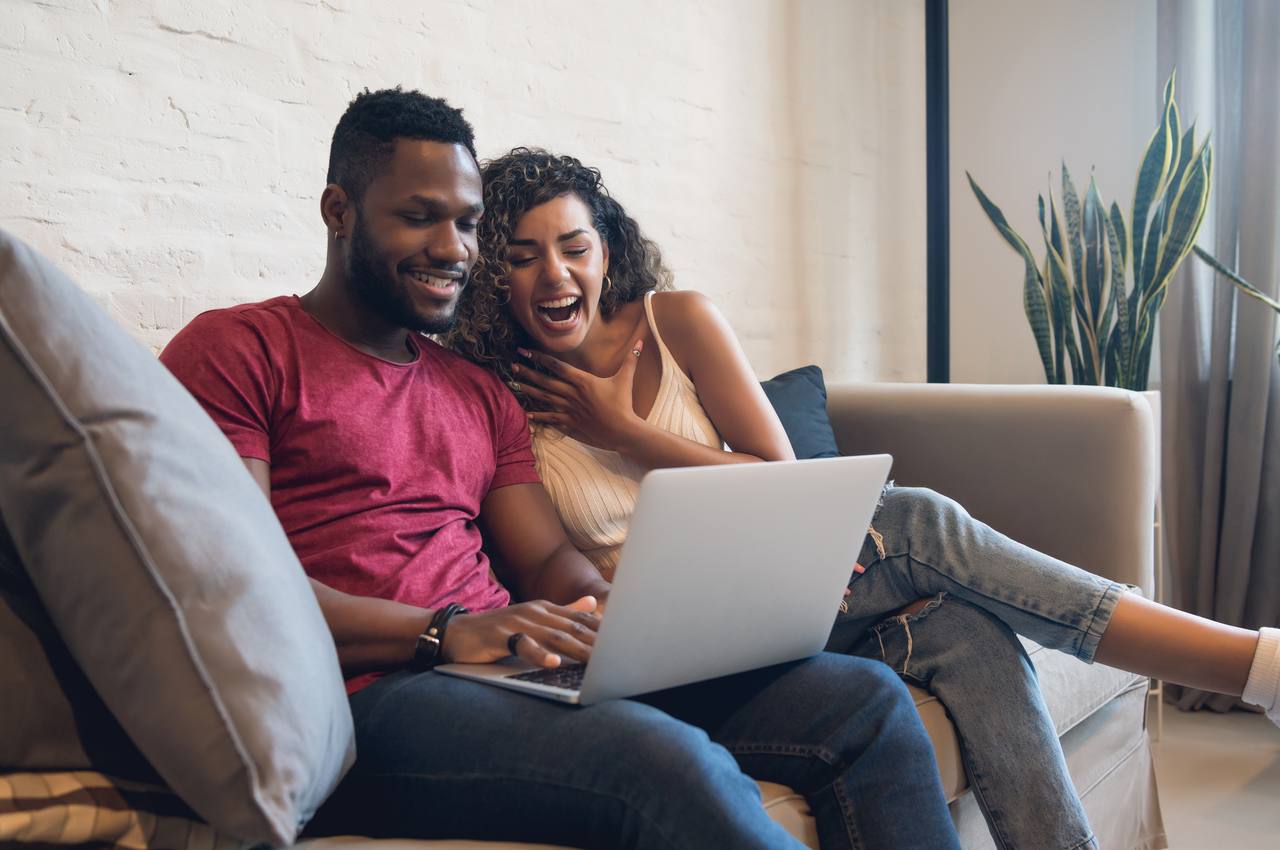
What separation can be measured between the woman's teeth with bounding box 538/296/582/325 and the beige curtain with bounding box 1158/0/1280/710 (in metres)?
1.77

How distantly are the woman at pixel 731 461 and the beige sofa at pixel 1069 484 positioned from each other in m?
0.22

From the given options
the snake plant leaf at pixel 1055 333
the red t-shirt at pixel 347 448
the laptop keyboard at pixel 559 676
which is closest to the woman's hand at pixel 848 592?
the red t-shirt at pixel 347 448

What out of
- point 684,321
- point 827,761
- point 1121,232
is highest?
point 1121,232

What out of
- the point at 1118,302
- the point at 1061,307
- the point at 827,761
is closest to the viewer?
the point at 827,761

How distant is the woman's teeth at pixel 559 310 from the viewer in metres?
1.70

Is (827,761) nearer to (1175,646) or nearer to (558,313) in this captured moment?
(1175,646)

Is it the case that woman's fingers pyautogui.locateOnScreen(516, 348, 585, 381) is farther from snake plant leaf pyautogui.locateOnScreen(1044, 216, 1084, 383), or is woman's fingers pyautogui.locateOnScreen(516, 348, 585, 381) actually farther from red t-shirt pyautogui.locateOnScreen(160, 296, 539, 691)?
snake plant leaf pyautogui.locateOnScreen(1044, 216, 1084, 383)

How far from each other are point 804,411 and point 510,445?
2.37 ft

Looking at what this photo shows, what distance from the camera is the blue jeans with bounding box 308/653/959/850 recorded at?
0.95 meters

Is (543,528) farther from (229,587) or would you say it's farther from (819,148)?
(819,148)

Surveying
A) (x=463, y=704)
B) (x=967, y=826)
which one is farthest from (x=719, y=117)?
(x=463, y=704)

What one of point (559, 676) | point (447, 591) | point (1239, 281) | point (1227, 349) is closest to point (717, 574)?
point (559, 676)

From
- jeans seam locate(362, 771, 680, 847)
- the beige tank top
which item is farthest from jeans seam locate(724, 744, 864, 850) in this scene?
the beige tank top

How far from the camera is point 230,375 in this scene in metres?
1.26
